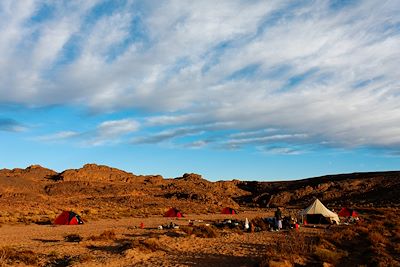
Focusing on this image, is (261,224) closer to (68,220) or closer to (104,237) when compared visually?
(104,237)

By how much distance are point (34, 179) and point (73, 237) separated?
78102 millimetres

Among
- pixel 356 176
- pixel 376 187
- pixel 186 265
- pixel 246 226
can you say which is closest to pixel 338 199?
pixel 376 187

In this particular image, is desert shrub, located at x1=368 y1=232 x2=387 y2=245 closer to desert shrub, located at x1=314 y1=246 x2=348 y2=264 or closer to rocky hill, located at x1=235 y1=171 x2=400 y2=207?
desert shrub, located at x1=314 y1=246 x2=348 y2=264

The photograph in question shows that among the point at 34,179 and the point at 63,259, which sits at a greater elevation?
the point at 34,179

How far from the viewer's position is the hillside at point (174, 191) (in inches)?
2670

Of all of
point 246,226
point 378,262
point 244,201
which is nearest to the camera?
point 378,262

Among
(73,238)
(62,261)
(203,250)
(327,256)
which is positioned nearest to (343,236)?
(327,256)

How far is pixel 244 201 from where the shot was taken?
88812 millimetres

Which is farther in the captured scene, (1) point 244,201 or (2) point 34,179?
(2) point 34,179

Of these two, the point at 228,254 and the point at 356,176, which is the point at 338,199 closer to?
the point at 356,176

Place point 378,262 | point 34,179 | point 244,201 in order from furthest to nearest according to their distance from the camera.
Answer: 1. point 34,179
2. point 244,201
3. point 378,262

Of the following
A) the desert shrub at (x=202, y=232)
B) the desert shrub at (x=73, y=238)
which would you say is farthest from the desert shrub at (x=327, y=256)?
the desert shrub at (x=73, y=238)

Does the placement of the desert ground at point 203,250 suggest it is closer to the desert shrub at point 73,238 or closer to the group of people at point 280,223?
the desert shrub at point 73,238

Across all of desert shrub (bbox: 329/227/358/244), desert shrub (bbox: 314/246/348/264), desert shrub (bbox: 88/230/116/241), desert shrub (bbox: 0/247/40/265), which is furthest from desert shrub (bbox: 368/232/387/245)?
desert shrub (bbox: 0/247/40/265)
